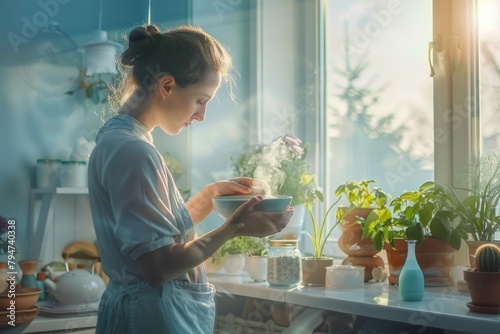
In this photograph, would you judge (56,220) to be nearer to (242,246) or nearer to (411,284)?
(242,246)

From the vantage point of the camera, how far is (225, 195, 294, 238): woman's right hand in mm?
1251

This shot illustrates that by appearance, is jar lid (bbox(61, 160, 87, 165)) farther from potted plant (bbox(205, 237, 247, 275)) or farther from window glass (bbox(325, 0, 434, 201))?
window glass (bbox(325, 0, 434, 201))

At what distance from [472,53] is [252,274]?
3.25 ft

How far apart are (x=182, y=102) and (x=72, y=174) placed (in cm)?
150

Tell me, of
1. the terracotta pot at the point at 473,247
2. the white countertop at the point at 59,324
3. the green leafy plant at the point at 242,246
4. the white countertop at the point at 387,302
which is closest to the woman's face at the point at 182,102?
the white countertop at the point at 387,302

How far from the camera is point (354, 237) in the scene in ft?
7.13

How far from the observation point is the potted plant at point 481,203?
185 centimetres

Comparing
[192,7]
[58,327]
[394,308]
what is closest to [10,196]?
[58,327]

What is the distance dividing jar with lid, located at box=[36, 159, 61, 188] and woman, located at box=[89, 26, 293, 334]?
54.2 inches

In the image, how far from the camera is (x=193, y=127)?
2.83 m

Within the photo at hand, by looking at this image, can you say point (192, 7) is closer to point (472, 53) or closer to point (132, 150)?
point (472, 53)

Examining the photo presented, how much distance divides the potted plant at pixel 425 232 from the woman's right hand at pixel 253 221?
72 centimetres

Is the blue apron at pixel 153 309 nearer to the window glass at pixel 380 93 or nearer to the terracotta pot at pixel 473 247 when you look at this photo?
the terracotta pot at pixel 473 247

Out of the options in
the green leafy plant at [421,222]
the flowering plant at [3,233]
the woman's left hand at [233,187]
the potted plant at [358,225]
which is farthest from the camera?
the flowering plant at [3,233]
